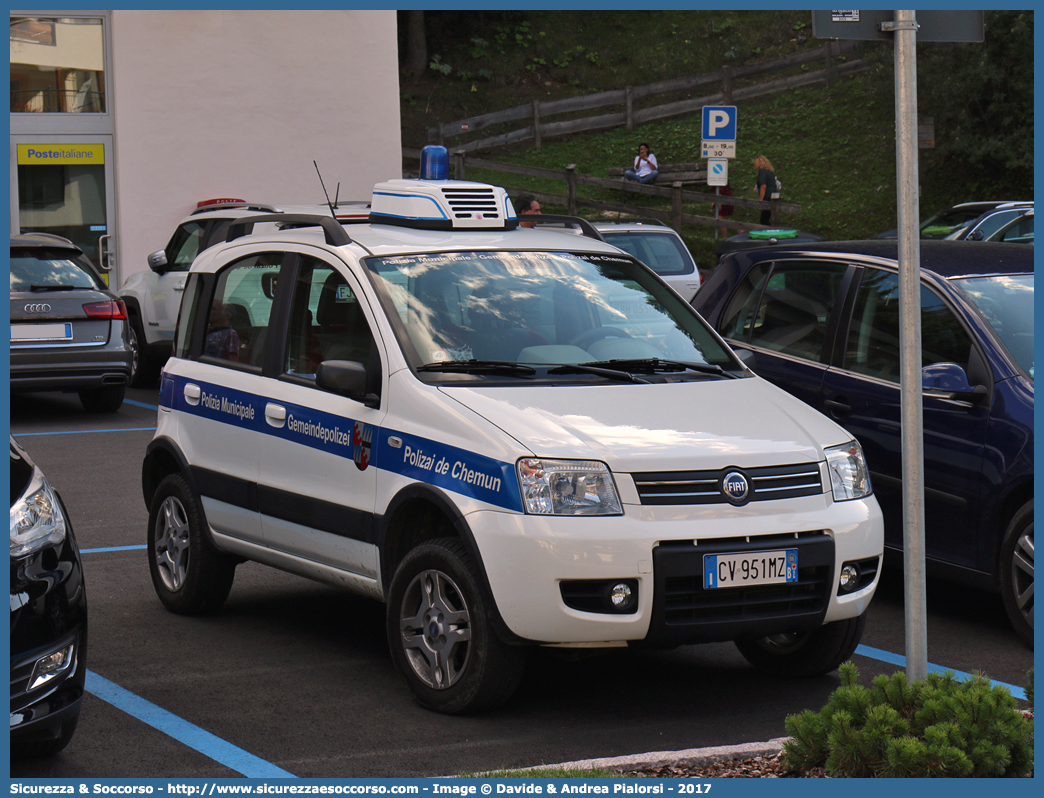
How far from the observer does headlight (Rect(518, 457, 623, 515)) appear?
15.4ft

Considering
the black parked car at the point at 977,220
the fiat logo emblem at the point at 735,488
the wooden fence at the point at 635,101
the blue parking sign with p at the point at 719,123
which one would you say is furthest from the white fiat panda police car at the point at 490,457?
the wooden fence at the point at 635,101

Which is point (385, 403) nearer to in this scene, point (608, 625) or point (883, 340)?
point (608, 625)

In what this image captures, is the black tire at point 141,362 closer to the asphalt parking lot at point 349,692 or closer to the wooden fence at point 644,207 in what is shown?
the asphalt parking lot at point 349,692

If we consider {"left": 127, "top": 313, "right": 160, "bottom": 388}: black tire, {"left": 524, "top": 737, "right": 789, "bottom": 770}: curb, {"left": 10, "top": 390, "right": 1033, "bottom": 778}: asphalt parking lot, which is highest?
{"left": 127, "top": 313, "right": 160, "bottom": 388}: black tire

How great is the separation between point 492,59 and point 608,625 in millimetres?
39987

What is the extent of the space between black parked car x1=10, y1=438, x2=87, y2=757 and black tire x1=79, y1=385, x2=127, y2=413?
988 centimetres

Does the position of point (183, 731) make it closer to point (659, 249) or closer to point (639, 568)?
point (639, 568)

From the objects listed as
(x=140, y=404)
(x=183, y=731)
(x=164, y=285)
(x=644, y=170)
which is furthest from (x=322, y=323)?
(x=644, y=170)

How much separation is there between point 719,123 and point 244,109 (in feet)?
23.6

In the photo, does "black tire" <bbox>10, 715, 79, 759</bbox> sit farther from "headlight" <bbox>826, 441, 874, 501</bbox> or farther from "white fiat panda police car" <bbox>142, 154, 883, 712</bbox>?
"headlight" <bbox>826, 441, 874, 501</bbox>

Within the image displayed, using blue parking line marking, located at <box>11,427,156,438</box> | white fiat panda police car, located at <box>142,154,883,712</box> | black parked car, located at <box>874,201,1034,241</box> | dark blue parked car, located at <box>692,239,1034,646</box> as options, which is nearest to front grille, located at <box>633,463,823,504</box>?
white fiat panda police car, located at <box>142,154,883,712</box>

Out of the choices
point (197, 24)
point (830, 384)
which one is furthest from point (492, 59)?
point (830, 384)

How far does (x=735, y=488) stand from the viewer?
481 centimetres

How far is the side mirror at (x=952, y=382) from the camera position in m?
6.11
